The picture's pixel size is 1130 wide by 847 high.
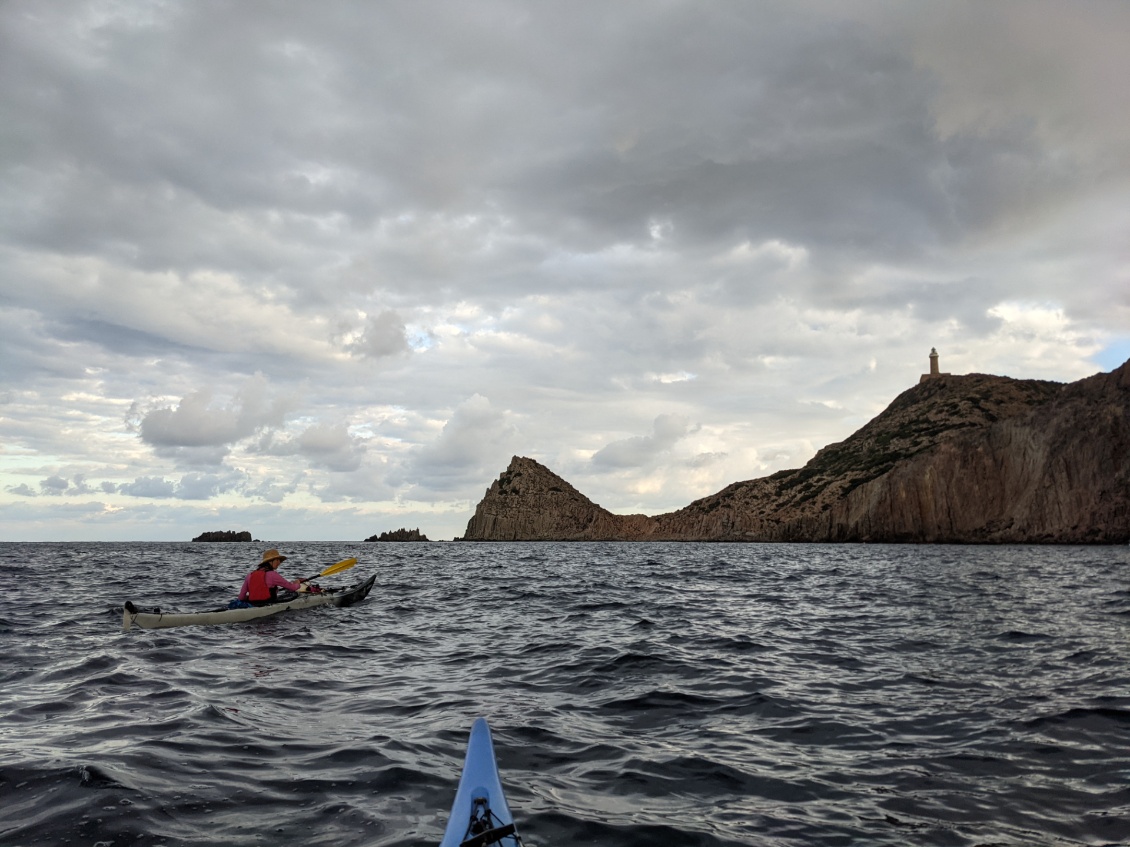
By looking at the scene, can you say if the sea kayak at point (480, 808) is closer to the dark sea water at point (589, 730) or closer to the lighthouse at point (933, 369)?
the dark sea water at point (589, 730)

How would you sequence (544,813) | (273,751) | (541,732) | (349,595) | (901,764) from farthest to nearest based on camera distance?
(349,595), (541,732), (273,751), (901,764), (544,813)

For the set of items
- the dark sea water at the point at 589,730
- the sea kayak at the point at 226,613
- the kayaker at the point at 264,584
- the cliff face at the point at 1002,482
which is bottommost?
the sea kayak at the point at 226,613

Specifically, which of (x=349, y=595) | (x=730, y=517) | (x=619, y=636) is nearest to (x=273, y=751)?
(x=619, y=636)

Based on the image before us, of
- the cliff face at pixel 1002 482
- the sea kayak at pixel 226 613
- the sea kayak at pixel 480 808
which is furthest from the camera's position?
the cliff face at pixel 1002 482

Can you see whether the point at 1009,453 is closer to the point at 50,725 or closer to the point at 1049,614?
the point at 1049,614

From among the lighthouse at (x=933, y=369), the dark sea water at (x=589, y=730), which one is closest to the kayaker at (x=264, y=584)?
the dark sea water at (x=589, y=730)

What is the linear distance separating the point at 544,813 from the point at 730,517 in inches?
6496

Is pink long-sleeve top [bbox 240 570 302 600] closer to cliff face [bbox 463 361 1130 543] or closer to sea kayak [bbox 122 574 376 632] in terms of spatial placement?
sea kayak [bbox 122 574 376 632]

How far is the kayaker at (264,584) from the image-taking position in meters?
20.1

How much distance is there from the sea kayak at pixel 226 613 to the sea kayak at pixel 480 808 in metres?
14.9

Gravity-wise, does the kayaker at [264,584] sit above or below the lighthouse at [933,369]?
below

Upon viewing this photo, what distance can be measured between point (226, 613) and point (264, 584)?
148cm

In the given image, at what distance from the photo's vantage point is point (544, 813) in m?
5.93

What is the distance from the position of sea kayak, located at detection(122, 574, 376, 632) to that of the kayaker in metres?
0.28
